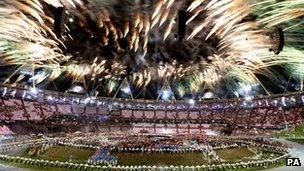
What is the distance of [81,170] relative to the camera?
2503 centimetres

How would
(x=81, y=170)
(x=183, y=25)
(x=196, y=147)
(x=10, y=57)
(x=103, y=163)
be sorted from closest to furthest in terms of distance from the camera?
(x=183, y=25) < (x=81, y=170) < (x=103, y=163) < (x=196, y=147) < (x=10, y=57)

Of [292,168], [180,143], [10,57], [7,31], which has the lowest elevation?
[180,143]

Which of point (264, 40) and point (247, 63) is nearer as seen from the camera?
point (264, 40)

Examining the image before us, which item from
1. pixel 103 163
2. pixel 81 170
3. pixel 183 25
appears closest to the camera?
pixel 183 25

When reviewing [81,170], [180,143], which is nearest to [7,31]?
[81,170]

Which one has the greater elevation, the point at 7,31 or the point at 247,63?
the point at 7,31

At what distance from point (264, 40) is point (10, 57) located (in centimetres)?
2457

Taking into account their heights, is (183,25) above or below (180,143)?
above

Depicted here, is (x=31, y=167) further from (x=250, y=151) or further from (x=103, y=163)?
(x=250, y=151)

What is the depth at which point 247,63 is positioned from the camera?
36281mm

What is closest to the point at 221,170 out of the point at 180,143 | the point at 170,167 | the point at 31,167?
the point at 170,167

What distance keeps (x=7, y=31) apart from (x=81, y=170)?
1207 cm

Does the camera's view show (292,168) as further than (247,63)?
No

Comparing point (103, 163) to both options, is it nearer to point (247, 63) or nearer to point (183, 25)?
point (183, 25)
